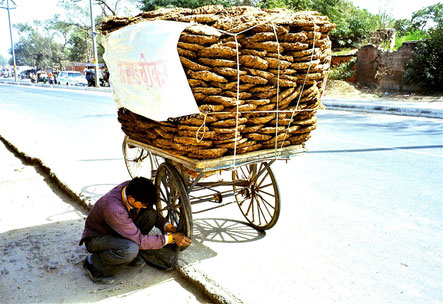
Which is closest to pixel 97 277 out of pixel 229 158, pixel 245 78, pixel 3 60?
pixel 229 158

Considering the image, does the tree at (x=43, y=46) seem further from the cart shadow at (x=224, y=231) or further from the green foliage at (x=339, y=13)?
the cart shadow at (x=224, y=231)

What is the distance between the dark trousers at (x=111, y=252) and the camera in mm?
2801

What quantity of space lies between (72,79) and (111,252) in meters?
36.3

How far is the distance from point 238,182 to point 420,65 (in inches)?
678

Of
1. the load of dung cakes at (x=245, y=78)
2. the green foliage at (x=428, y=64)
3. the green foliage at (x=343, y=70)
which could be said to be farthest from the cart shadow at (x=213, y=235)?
the green foliage at (x=343, y=70)

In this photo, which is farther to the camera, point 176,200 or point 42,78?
point 42,78

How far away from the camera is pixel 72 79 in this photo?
3559cm

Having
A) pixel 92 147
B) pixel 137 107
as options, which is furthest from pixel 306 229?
pixel 92 147

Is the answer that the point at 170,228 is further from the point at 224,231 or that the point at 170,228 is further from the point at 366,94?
the point at 366,94

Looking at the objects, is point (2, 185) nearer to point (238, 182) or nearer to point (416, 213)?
point (238, 182)

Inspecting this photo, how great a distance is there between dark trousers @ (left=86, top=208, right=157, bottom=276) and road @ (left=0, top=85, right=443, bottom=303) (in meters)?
0.56

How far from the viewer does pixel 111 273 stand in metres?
2.88

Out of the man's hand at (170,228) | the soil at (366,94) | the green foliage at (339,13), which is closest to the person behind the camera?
the man's hand at (170,228)

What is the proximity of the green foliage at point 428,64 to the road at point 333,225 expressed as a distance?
36.3ft
